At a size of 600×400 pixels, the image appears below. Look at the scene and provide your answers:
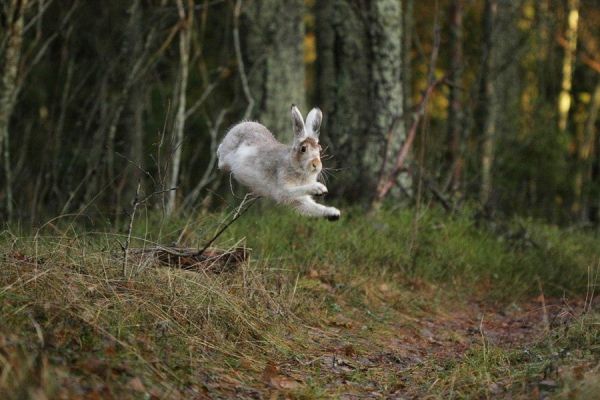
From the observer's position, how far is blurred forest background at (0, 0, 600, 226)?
12134mm

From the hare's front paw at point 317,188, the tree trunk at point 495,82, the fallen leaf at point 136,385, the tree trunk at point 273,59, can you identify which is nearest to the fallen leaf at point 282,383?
the fallen leaf at point 136,385

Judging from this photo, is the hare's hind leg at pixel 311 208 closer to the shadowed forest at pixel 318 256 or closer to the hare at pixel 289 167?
the hare at pixel 289 167

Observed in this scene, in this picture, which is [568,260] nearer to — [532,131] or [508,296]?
[508,296]

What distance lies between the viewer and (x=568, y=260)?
454 inches

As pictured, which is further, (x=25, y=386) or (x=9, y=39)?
(x=9, y=39)

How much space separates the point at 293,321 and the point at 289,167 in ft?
5.35

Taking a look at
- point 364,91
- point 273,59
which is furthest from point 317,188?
point 364,91

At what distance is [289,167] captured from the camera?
6895 millimetres

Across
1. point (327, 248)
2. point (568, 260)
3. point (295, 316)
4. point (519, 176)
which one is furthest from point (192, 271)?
point (519, 176)

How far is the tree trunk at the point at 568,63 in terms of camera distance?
21812 mm

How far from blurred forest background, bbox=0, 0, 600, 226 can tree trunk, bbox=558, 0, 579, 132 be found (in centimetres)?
6

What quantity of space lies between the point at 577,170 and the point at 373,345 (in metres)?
13.5

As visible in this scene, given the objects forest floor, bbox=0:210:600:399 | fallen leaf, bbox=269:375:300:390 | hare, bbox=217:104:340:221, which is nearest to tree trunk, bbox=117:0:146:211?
forest floor, bbox=0:210:600:399

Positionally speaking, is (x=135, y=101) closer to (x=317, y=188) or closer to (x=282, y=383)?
(x=317, y=188)
